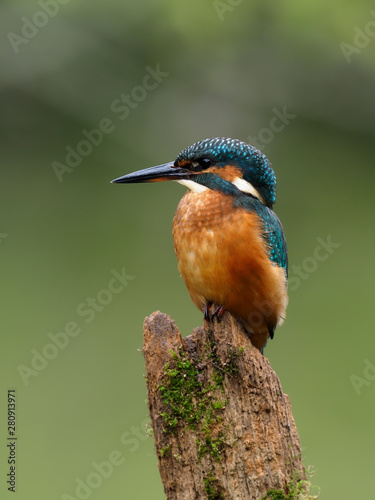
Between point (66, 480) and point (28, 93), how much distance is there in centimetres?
345

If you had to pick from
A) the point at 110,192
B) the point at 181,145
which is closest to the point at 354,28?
the point at 181,145

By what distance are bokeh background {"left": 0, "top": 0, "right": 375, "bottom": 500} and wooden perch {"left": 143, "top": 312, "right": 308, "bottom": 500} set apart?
2.69 m

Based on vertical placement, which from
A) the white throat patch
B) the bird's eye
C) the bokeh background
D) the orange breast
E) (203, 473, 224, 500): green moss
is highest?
the bokeh background

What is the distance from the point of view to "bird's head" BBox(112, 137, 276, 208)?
95.0 inches

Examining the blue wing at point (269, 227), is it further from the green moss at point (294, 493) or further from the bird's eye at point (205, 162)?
the green moss at point (294, 493)

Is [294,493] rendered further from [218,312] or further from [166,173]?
[166,173]

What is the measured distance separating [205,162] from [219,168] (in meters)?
0.06

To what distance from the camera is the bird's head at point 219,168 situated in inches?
95.0

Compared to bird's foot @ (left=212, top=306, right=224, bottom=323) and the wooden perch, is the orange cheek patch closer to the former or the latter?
bird's foot @ (left=212, top=306, right=224, bottom=323)

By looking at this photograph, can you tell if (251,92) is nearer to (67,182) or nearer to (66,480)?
(67,182)

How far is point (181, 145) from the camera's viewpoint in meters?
5.90

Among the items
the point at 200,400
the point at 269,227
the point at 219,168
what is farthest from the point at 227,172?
the point at 200,400

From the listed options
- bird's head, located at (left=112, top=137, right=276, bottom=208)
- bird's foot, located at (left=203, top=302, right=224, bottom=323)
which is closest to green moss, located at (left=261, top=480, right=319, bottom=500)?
bird's foot, located at (left=203, top=302, right=224, bottom=323)

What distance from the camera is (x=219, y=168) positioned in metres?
2.42
